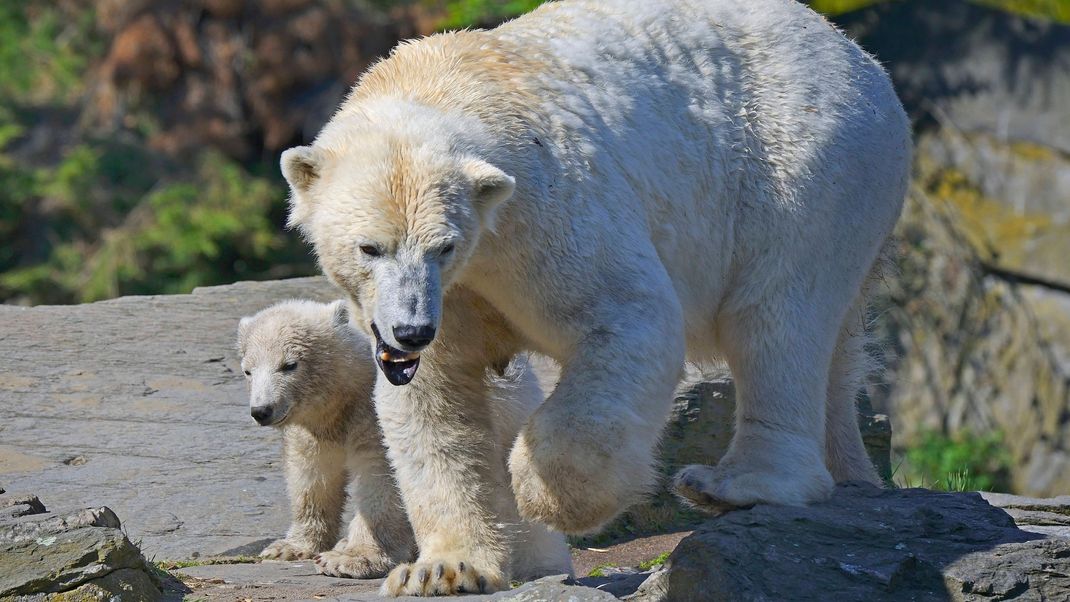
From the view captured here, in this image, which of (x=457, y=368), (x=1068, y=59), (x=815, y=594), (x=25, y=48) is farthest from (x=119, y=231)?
(x=815, y=594)

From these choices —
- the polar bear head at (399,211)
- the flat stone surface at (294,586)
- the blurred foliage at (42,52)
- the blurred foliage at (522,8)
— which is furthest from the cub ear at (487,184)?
the blurred foliage at (42,52)

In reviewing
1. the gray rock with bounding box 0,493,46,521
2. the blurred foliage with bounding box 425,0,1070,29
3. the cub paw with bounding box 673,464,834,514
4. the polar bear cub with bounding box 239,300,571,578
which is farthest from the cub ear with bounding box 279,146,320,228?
the blurred foliage with bounding box 425,0,1070,29

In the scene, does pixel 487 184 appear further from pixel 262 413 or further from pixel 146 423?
pixel 146 423

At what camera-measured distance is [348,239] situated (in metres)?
3.78

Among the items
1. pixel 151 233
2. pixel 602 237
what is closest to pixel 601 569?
pixel 602 237

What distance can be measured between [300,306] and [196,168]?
7.48 meters

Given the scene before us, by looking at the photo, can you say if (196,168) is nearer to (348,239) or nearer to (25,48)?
(25,48)

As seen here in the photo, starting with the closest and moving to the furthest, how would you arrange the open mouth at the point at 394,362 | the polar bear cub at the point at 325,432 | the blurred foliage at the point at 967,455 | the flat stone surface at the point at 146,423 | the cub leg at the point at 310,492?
1. the open mouth at the point at 394,362
2. the polar bear cub at the point at 325,432
3. the cub leg at the point at 310,492
4. the flat stone surface at the point at 146,423
5. the blurred foliage at the point at 967,455

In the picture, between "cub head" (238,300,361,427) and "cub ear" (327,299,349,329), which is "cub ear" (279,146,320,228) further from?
"cub ear" (327,299,349,329)

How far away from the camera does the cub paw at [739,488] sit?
4.32 m

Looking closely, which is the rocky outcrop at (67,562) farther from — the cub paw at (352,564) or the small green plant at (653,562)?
the small green plant at (653,562)

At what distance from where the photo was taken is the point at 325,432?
19.3ft

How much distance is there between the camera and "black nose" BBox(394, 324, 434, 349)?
3.58 meters

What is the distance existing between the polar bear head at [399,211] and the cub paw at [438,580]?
676 mm
